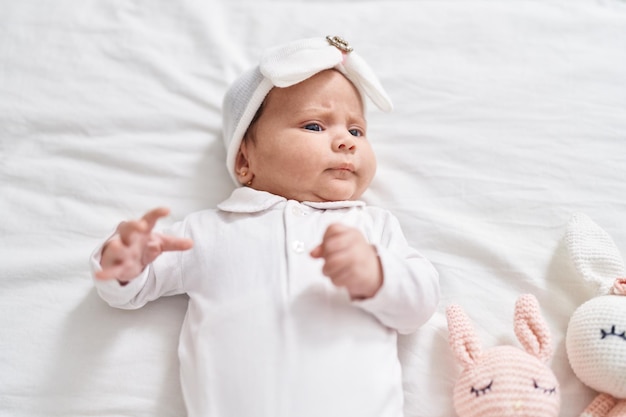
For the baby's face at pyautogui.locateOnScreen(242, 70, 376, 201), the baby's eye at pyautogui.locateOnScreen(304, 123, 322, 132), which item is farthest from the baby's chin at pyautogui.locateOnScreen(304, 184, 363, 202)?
the baby's eye at pyautogui.locateOnScreen(304, 123, 322, 132)

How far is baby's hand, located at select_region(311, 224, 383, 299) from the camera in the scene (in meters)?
1.01

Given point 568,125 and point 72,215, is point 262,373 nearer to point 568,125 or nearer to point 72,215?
point 72,215

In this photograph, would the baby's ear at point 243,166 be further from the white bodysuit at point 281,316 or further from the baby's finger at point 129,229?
the baby's finger at point 129,229

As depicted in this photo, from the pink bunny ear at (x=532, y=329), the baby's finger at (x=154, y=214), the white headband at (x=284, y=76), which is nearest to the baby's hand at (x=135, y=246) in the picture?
the baby's finger at (x=154, y=214)

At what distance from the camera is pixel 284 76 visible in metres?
1.25

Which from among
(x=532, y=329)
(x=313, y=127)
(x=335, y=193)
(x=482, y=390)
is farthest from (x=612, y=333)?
(x=313, y=127)

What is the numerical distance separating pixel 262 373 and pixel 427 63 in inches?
34.8

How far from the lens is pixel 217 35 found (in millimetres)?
1572

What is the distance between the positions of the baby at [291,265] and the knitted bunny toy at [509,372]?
98 millimetres

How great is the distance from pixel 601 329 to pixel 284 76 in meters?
0.75

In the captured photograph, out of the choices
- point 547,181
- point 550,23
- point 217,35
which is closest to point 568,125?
point 547,181

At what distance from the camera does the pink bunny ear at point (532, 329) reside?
1133 mm

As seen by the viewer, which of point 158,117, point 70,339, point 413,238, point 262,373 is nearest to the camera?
point 262,373

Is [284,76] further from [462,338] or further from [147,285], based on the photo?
[462,338]
